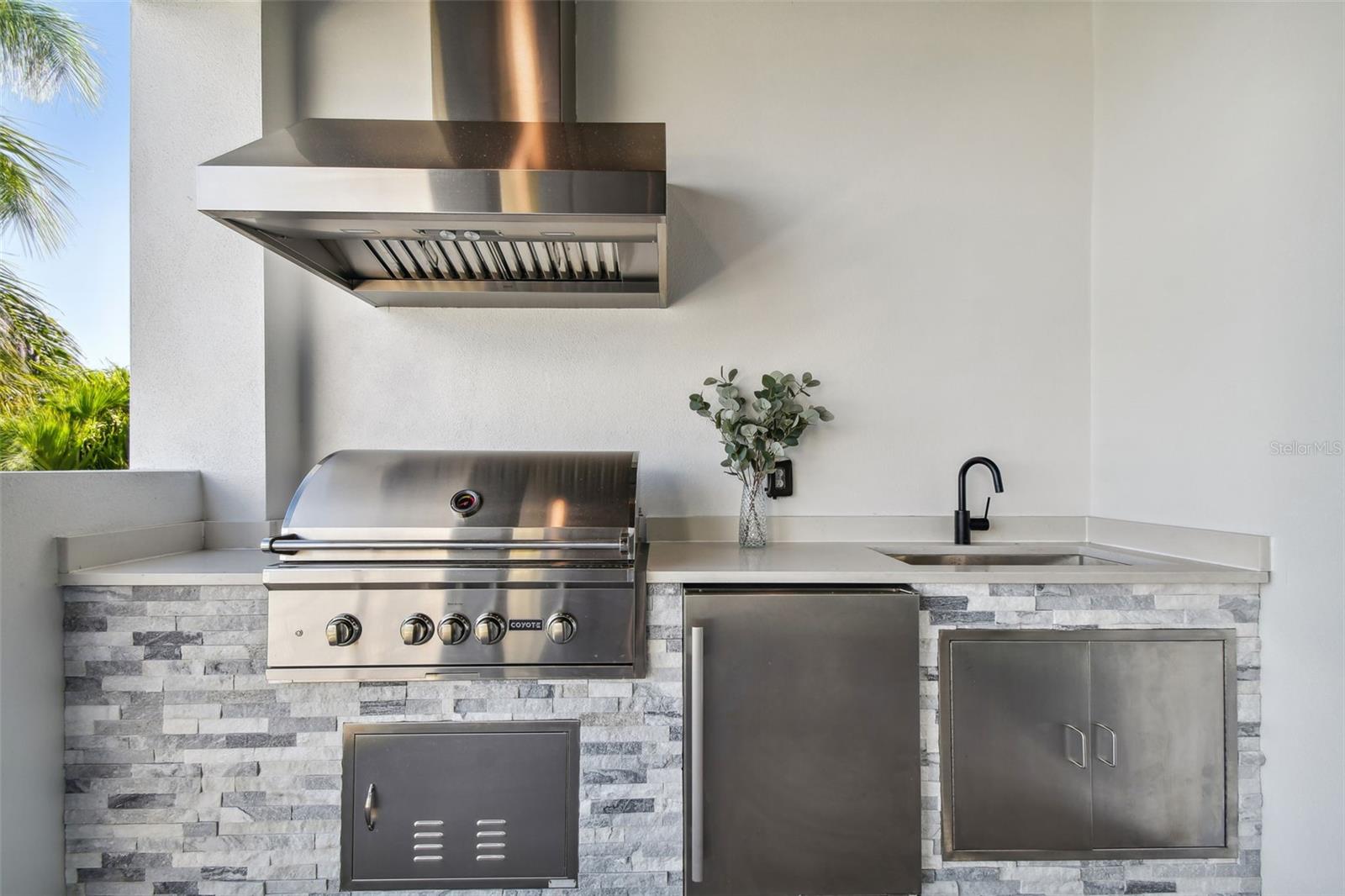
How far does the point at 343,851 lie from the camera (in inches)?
57.1

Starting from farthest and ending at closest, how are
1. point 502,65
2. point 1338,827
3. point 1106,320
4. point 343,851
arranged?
1. point 1106,320
2. point 502,65
3. point 343,851
4. point 1338,827

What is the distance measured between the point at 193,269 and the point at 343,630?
1.34m

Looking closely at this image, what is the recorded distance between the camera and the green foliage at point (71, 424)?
1895 millimetres

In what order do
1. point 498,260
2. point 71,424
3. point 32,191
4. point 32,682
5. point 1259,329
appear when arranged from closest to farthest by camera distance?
point 32,682
point 1259,329
point 498,260
point 71,424
point 32,191

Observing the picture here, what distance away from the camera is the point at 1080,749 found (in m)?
1.47

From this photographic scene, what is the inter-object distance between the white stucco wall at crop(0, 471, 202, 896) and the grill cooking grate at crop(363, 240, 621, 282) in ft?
3.25

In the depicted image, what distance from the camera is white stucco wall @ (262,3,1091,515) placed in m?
2.13

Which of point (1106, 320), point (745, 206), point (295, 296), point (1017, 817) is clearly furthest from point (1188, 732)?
point (295, 296)

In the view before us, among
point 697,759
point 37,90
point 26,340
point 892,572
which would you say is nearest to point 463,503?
point 697,759

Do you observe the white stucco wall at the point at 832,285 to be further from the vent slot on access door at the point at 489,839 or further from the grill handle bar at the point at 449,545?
the vent slot on access door at the point at 489,839

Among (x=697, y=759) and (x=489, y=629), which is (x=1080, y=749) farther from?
(x=489, y=629)

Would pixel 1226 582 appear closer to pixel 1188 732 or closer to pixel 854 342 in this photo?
pixel 1188 732

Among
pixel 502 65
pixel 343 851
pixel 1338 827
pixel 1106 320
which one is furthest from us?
pixel 1106 320

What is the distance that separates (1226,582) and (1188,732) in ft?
1.22
